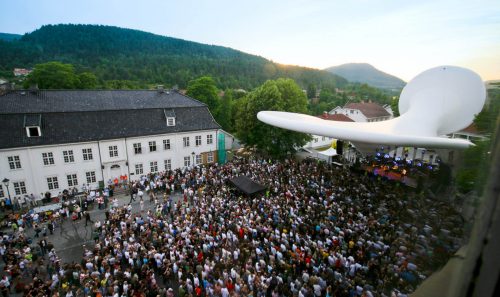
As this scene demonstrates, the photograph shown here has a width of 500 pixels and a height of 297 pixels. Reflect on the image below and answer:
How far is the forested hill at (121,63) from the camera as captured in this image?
416ft

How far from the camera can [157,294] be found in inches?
486

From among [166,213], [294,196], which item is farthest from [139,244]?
[294,196]

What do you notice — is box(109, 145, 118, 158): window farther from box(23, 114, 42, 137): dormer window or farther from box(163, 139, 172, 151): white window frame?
box(23, 114, 42, 137): dormer window

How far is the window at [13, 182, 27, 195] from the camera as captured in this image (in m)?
24.6

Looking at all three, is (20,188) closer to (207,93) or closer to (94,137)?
(94,137)

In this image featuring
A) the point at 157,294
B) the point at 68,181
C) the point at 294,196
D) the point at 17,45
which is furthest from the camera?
the point at 17,45

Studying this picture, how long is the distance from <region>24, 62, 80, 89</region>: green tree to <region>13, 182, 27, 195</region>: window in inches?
1536

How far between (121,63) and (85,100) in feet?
442

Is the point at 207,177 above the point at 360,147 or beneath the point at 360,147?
beneath

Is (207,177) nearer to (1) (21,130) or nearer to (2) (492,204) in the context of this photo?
(1) (21,130)

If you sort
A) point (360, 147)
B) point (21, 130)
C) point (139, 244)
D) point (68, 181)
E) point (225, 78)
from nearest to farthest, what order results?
point (139, 244) → point (360, 147) → point (21, 130) → point (68, 181) → point (225, 78)

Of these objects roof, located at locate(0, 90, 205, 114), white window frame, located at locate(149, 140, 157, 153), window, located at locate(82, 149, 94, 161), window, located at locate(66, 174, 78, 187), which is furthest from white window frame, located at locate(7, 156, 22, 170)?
white window frame, located at locate(149, 140, 157, 153)

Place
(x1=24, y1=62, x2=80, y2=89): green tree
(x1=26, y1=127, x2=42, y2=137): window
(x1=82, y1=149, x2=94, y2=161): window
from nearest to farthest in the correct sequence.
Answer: (x1=26, y1=127, x2=42, y2=137): window < (x1=82, y1=149, x2=94, y2=161): window < (x1=24, y1=62, x2=80, y2=89): green tree

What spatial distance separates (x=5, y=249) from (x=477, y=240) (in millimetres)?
22778
